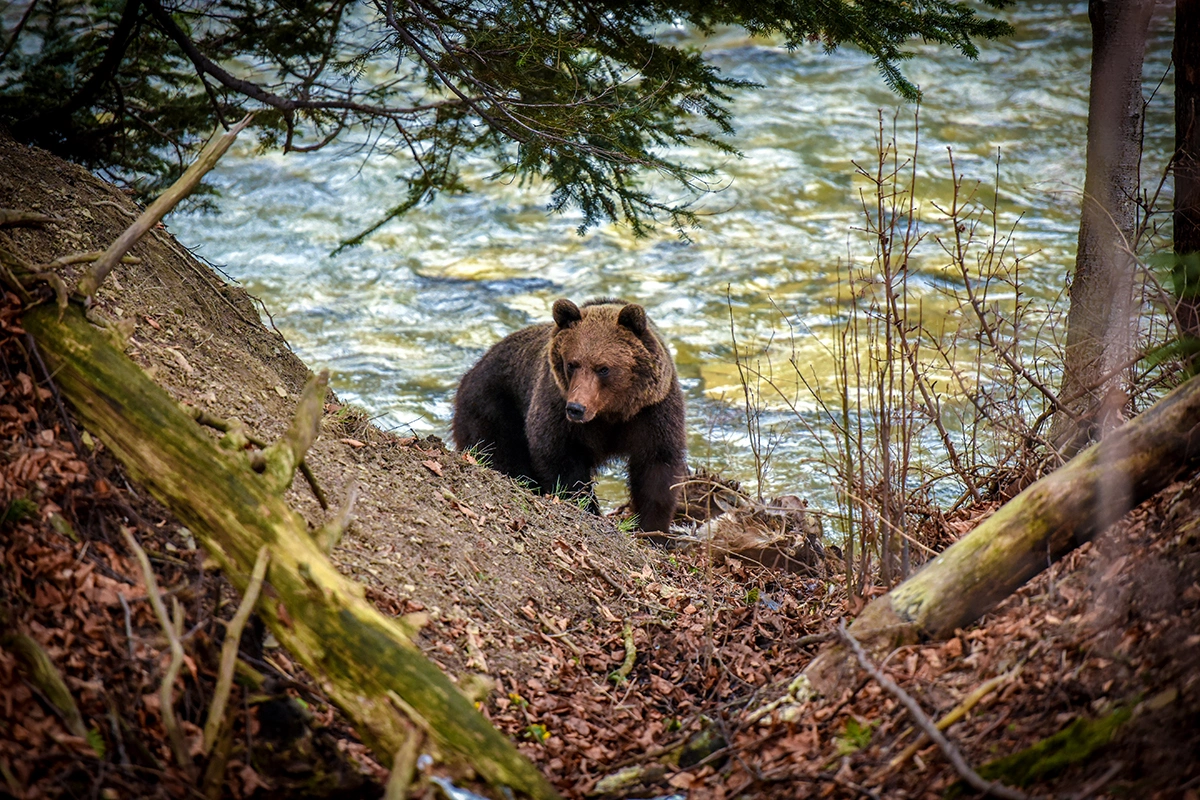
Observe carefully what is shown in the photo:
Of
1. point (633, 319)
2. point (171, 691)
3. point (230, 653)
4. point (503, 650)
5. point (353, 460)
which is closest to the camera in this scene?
point (171, 691)

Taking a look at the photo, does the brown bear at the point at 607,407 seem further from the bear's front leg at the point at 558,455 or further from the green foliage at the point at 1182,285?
the green foliage at the point at 1182,285

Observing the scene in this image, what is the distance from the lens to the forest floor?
2.69 meters

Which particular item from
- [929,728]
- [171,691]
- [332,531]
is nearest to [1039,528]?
[929,728]

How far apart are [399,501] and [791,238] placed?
1113 centimetres

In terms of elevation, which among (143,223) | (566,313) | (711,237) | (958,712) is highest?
(143,223)

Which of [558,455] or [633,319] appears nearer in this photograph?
[633,319]

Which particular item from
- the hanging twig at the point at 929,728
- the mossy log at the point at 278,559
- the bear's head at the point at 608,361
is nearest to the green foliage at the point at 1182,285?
the hanging twig at the point at 929,728

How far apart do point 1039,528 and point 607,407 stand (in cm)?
408

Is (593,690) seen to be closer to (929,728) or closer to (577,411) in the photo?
(929,728)

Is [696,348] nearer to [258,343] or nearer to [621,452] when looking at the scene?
[621,452]

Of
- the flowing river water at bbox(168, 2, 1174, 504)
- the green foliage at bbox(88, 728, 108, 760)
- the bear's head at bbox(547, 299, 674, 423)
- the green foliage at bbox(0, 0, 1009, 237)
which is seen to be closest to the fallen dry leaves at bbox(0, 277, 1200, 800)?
the green foliage at bbox(88, 728, 108, 760)

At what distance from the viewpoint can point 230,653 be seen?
2.86 m

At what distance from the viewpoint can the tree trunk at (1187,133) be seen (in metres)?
4.46

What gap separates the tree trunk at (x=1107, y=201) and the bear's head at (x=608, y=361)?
288cm
